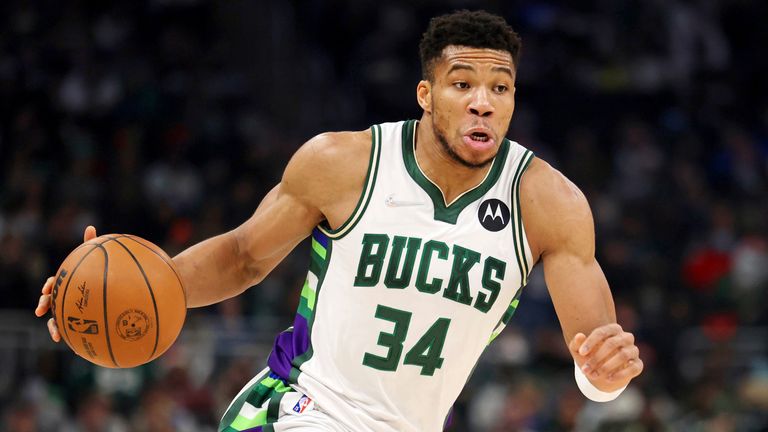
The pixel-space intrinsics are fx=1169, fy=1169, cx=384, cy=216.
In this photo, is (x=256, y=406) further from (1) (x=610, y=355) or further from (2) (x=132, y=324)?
(1) (x=610, y=355)

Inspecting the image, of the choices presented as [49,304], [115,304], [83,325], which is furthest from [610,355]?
[49,304]

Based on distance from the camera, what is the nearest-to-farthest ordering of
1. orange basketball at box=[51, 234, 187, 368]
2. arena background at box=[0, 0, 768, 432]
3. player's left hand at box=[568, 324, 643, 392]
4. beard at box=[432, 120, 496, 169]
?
player's left hand at box=[568, 324, 643, 392] < orange basketball at box=[51, 234, 187, 368] < beard at box=[432, 120, 496, 169] < arena background at box=[0, 0, 768, 432]

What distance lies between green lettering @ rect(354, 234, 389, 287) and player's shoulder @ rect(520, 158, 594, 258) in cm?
60

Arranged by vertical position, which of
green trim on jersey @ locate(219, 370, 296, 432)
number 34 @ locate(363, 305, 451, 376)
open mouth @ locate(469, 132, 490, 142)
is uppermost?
open mouth @ locate(469, 132, 490, 142)

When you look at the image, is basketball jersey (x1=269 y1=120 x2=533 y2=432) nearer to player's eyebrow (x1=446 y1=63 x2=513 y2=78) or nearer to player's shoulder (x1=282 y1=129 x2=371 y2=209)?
player's shoulder (x1=282 y1=129 x2=371 y2=209)

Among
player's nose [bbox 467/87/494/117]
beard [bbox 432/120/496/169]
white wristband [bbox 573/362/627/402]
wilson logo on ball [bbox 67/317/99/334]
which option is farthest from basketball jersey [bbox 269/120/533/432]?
wilson logo on ball [bbox 67/317/99/334]

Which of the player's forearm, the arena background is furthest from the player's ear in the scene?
the arena background

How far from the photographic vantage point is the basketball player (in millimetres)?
4730

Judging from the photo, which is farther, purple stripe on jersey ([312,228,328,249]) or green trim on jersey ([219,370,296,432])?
purple stripe on jersey ([312,228,328,249])

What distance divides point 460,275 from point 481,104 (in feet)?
2.29

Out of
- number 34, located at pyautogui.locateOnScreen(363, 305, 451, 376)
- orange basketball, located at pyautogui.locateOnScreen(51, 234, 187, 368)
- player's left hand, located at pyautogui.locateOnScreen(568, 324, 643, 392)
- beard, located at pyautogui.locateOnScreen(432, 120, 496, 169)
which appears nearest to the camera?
player's left hand, located at pyautogui.locateOnScreen(568, 324, 643, 392)

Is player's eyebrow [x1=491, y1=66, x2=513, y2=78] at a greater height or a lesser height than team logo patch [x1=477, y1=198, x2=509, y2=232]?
greater

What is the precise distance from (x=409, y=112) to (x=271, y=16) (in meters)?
2.66

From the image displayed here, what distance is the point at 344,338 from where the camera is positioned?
4.78 metres
